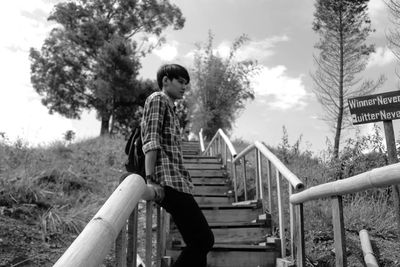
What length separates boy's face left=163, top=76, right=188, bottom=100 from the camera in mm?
2689

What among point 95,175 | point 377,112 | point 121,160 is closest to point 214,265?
point 377,112

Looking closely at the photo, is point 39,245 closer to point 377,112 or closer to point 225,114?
point 377,112

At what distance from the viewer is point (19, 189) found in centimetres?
521

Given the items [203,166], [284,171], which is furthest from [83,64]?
[284,171]

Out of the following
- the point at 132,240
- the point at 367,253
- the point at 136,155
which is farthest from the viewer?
the point at 367,253

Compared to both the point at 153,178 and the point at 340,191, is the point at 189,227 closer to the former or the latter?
the point at 153,178

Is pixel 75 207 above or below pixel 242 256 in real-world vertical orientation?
above

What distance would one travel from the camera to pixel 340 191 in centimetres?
247

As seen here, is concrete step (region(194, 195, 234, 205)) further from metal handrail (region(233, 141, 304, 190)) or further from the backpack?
the backpack

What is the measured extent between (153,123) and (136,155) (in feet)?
0.83

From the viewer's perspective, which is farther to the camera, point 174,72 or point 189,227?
point 174,72

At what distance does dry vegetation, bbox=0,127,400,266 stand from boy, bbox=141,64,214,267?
1779mm

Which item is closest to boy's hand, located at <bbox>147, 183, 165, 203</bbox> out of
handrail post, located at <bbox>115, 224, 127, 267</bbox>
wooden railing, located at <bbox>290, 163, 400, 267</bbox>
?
handrail post, located at <bbox>115, 224, 127, 267</bbox>

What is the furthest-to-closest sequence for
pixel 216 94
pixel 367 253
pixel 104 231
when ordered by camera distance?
1. pixel 216 94
2. pixel 367 253
3. pixel 104 231
